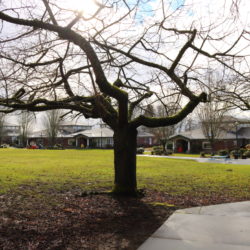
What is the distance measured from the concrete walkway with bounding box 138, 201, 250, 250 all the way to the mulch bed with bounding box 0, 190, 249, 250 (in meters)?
0.29

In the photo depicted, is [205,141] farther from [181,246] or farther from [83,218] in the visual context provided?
[181,246]

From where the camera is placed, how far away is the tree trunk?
28.0 feet

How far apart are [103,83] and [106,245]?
4.32 meters

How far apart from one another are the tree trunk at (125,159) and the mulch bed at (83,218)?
0.36m

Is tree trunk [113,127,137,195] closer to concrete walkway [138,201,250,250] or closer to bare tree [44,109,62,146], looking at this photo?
concrete walkway [138,201,250,250]

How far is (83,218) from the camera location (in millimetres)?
6492

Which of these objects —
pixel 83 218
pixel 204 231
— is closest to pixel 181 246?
pixel 204 231

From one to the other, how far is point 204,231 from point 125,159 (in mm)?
3572

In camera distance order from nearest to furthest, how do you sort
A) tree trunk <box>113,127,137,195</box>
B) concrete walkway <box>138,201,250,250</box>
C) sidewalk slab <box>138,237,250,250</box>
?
1. sidewalk slab <box>138,237,250,250</box>
2. concrete walkway <box>138,201,250,250</box>
3. tree trunk <box>113,127,137,195</box>

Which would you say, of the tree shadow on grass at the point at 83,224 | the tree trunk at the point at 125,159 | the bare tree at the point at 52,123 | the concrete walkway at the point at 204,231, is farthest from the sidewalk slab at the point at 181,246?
the bare tree at the point at 52,123

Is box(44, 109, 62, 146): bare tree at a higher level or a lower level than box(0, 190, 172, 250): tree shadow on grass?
higher

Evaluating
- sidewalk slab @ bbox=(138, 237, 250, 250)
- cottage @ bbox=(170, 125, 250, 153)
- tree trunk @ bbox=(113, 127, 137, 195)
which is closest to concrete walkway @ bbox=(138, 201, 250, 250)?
sidewalk slab @ bbox=(138, 237, 250, 250)

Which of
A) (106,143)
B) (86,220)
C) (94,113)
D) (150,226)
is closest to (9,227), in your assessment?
(86,220)

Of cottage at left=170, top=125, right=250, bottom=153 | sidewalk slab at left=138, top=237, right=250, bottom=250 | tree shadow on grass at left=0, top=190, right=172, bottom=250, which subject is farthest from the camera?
cottage at left=170, top=125, right=250, bottom=153
